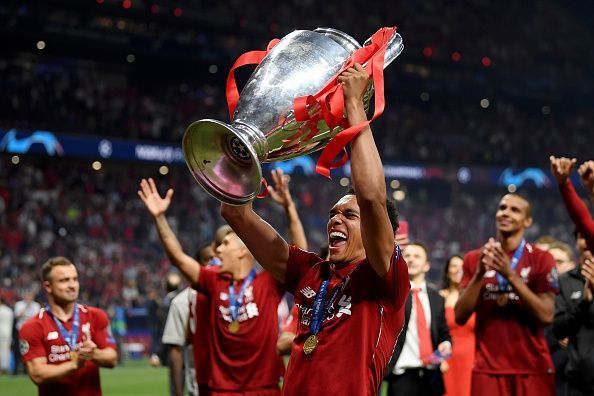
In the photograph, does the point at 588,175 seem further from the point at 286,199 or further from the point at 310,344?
the point at 310,344

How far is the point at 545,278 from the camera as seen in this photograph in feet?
18.8

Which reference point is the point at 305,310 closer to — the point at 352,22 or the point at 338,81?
the point at 338,81

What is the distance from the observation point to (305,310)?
3.53 m

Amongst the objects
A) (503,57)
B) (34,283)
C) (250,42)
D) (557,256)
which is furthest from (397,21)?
(557,256)

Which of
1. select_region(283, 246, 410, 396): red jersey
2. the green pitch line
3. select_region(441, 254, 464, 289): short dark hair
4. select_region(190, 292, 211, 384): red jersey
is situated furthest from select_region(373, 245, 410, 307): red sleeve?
the green pitch line

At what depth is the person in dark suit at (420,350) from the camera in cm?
691

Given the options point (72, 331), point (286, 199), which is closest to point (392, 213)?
point (286, 199)

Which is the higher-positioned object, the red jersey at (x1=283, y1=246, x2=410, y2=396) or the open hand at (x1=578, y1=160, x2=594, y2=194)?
the open hand at (x1=578, y1=160, x2=594, y2=194)

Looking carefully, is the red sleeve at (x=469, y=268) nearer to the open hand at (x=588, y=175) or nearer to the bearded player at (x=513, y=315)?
the bearded player at (x=513, y=315)

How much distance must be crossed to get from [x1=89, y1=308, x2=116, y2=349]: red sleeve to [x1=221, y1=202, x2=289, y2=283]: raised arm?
281cm

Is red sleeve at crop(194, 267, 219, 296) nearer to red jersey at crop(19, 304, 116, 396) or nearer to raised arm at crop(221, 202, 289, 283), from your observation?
red jersey at crop(19, 304, 116, 396)

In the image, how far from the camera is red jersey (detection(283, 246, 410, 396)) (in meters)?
3.35

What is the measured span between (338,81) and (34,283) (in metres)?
19.4

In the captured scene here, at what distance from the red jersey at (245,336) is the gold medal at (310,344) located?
247 cm
